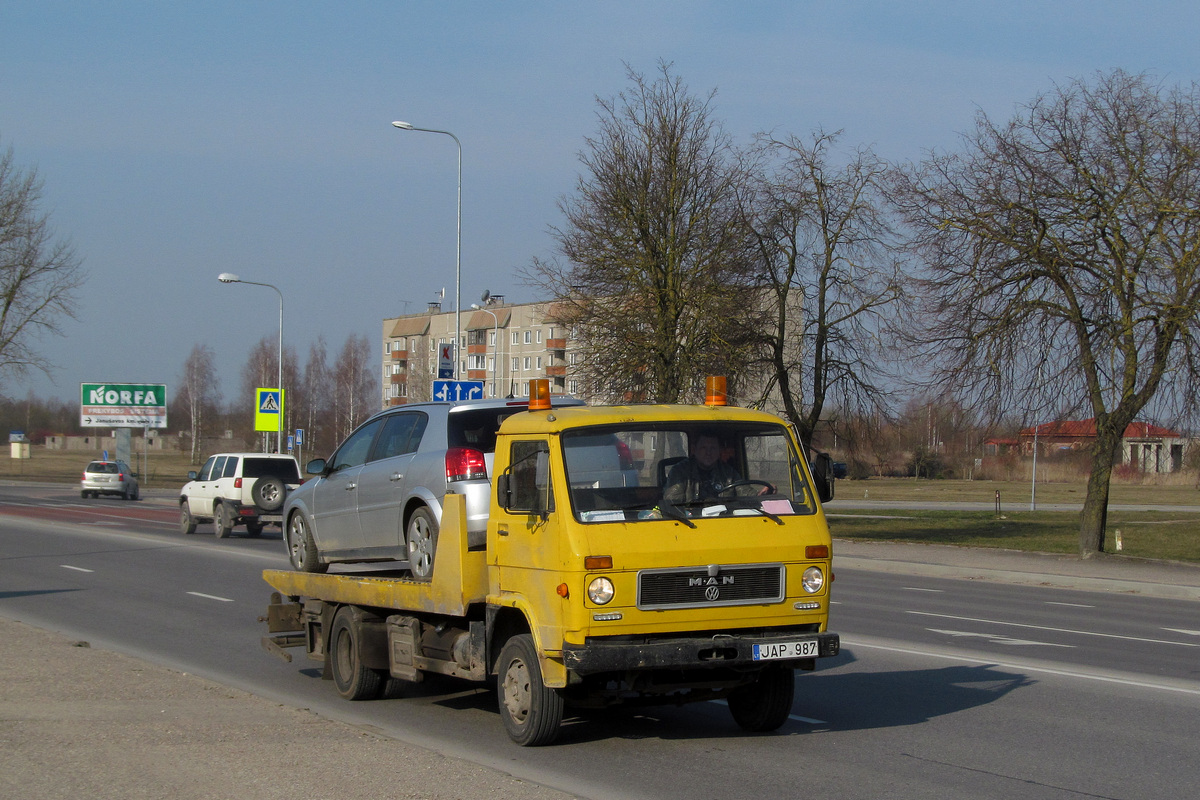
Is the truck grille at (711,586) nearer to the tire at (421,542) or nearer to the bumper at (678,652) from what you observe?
the bumper at (678,652)

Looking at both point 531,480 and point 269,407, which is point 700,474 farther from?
point 269,407

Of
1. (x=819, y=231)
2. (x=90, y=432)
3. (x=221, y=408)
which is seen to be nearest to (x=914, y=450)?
(x=819, y=231)

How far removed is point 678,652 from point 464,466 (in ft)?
8.11

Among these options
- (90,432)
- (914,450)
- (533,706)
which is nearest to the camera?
(533,706)

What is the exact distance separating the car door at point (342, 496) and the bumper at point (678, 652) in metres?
3.82

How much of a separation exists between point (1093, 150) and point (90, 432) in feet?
467

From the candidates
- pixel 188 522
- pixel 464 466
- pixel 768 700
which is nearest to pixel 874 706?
pixel 768 700

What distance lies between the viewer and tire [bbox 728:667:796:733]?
7.53 m

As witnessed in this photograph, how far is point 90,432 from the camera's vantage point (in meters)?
145

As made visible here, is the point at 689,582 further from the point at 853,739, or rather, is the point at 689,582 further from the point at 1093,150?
the point at 1093,150

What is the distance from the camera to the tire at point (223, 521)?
2711 cm

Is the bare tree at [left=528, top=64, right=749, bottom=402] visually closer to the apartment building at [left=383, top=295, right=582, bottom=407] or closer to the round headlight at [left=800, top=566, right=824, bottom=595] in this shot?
the round headlight at [left=800, top=566, right=824, bottom=595]

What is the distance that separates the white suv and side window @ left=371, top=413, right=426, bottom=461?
16981 millimetres

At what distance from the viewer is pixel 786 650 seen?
6.91m
